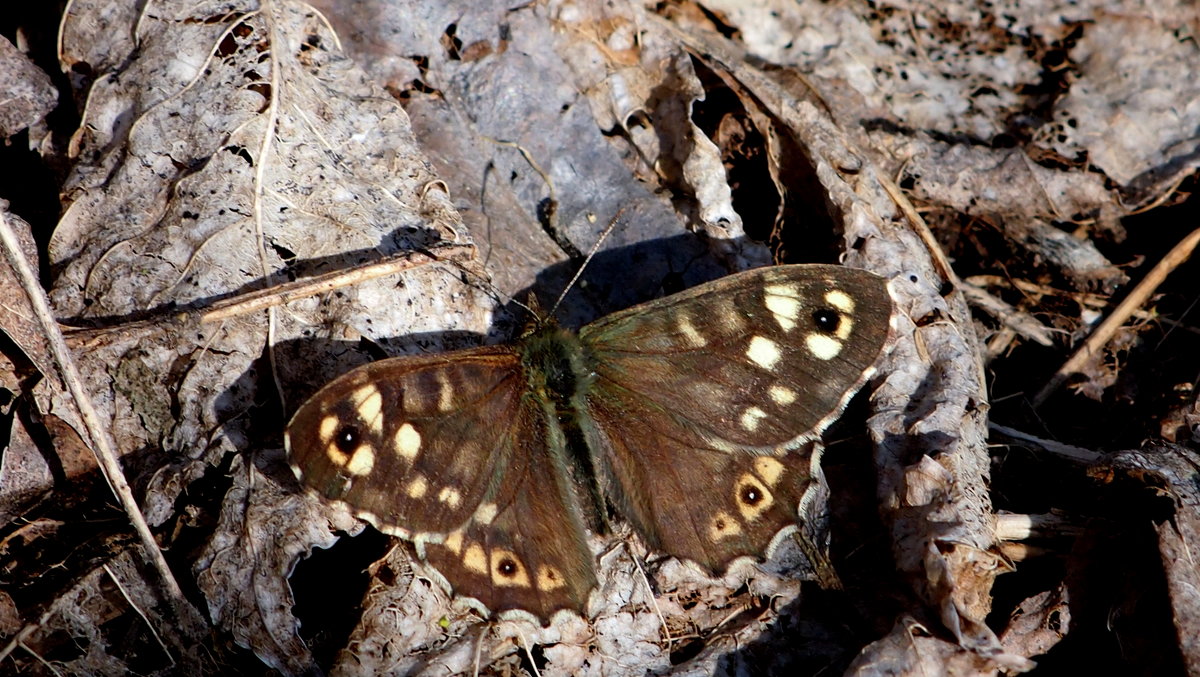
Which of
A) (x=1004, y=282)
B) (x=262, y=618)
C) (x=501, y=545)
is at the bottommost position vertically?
(x=262, y=618)

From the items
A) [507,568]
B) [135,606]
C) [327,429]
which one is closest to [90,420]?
[135,606]

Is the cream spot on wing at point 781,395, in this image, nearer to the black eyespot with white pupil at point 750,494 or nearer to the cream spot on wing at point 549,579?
the black eyespot with white pupil at point 750,494

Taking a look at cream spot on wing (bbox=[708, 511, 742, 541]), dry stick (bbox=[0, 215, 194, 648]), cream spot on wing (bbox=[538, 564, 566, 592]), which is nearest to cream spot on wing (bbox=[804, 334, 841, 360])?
cream spot on wing (bbox=[708, 511, 742, 541])

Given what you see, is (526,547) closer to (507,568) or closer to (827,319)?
(507,568)

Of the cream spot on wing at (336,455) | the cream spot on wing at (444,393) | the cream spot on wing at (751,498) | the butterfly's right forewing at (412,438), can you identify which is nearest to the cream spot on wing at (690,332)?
the cream spot on wing at (751,498)

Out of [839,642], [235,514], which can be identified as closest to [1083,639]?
[839,642]

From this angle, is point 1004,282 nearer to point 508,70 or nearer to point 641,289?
point 641,289
